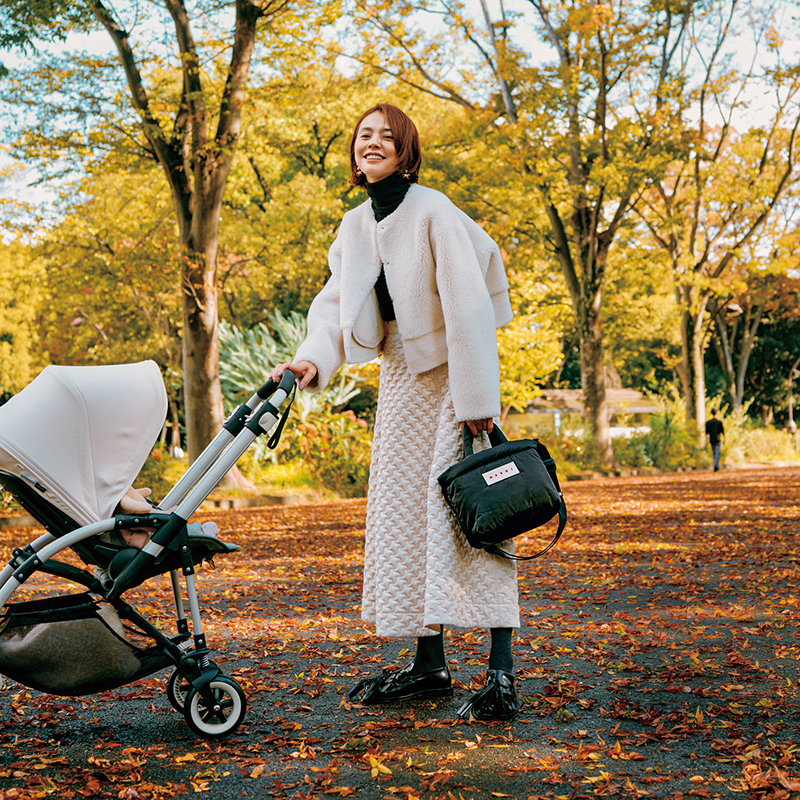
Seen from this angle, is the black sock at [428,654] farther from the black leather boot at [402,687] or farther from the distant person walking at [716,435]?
the distant person walking at [716,435]

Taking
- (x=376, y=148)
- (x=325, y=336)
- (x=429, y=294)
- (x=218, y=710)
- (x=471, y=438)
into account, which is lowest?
(x=218, y=710)

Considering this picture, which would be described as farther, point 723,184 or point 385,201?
point 723,184

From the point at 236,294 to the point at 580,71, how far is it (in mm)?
15849

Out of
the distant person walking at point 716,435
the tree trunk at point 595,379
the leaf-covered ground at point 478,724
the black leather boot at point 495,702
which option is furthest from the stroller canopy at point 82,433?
the distant person walking at point 716,435

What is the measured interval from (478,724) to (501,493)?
765mm

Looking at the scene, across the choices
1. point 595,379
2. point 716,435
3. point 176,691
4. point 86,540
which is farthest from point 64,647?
point 716,435

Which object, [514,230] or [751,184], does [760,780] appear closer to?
[514,230]

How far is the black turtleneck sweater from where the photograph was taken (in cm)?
340

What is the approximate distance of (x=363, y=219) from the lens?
347 cm

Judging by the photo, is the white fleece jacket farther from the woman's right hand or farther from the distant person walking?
the distant person walking

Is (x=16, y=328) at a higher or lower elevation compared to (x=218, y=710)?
higher

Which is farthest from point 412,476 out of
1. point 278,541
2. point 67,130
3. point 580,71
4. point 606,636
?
point 580,71

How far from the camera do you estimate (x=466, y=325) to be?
3180 millimetres

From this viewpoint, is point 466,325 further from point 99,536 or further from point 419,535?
point 99,536
